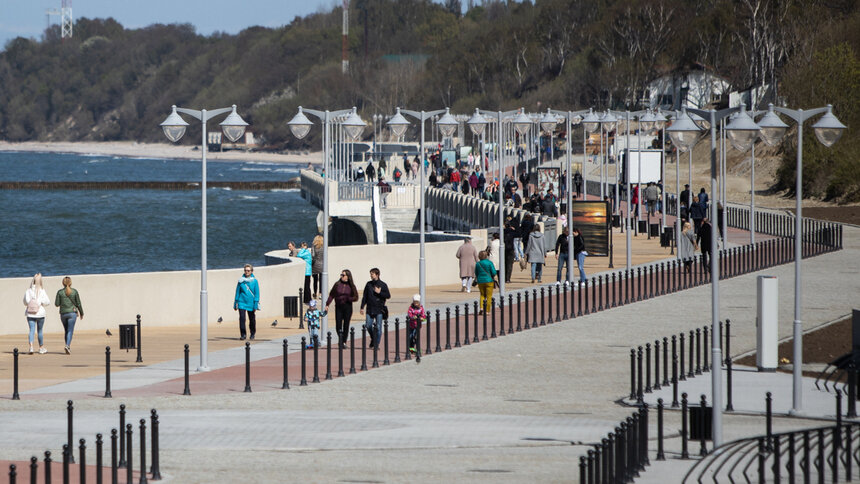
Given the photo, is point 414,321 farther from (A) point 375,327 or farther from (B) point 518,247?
(B) point 518,247

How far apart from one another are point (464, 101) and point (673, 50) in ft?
160

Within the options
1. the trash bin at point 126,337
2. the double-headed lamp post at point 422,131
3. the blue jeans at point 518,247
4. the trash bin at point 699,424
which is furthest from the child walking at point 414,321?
the blue jeans at point 518,247

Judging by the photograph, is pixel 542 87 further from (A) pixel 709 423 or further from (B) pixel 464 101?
(A) pixel 709 423

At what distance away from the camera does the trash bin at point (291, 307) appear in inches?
1109

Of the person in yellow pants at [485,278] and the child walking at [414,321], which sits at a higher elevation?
the person in yellow pants at [485,278]

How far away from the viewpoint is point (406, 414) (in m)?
16.6

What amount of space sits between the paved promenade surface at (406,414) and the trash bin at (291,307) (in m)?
3.84

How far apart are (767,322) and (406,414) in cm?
585

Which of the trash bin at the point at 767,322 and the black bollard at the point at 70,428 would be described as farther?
the trash bin at the point at 767,322

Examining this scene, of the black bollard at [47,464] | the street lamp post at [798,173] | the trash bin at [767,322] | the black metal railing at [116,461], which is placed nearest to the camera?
the black bollard at [47,464]

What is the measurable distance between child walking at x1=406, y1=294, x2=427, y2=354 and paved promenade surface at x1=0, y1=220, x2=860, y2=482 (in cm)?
39

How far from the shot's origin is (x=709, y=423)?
14.4 meters

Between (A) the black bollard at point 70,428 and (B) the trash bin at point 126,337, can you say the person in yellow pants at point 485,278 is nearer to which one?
(B) the trash bin at point 126,337

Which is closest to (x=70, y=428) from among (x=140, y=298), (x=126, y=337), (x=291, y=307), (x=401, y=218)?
(x=126, y=337)
